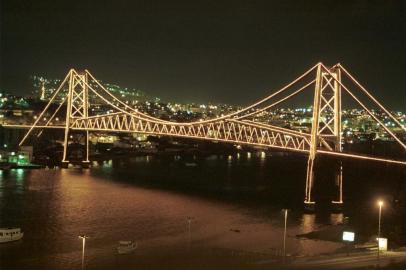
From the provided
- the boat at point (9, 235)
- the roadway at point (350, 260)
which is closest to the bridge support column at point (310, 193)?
the roadway at point (350, 260)

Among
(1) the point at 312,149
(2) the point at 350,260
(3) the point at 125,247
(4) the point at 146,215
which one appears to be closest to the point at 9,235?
(3) the point at 125,247

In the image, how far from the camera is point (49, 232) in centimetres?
1570

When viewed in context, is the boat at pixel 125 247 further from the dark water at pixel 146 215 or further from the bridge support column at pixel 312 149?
the bridge support column at pixel 312 149

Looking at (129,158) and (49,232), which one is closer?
(49,232)

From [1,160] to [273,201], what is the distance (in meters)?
16.2

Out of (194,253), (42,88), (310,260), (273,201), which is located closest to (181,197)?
(273,201)

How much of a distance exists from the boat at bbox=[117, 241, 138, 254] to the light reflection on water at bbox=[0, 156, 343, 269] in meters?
0.24

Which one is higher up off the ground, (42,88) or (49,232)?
(42,88)

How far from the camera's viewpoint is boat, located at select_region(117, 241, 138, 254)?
1360cm

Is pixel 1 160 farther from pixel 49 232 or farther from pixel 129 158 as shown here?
pixel 49 232

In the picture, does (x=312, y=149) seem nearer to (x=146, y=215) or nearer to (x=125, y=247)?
(x=146, y=215)

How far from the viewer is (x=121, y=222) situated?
56.7ft

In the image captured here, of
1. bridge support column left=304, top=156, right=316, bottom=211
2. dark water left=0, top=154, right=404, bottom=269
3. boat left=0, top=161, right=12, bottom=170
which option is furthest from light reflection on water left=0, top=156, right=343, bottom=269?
boat left=0, top=161, right=12, bottom=170

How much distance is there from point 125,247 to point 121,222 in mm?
3663
